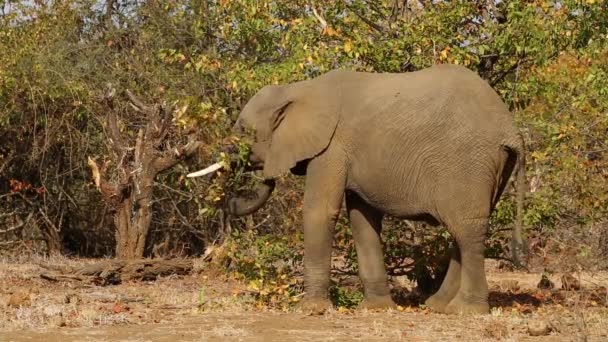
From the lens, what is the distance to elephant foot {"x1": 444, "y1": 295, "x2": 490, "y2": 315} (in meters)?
11.8

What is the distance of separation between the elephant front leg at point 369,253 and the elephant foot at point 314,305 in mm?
482

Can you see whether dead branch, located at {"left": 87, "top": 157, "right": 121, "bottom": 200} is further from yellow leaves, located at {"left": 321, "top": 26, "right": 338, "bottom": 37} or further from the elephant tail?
the elephant tail

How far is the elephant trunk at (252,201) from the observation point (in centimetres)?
1286

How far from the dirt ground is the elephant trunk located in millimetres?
1007

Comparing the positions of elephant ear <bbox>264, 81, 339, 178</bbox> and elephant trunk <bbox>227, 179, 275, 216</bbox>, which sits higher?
elephant ear <bbox>264, 81, 339, 178</bbox>

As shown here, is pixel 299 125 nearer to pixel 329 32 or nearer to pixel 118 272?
pixel 329 32

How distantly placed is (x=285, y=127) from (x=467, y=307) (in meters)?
2.73

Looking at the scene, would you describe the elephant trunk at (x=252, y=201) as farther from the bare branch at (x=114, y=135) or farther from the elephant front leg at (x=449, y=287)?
the bare branch at (x=114, y=135)

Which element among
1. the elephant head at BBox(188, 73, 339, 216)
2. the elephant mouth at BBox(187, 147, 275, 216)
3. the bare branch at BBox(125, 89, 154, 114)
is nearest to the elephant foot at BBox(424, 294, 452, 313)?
the elephant head at BBox(188, 73, 339, 216)

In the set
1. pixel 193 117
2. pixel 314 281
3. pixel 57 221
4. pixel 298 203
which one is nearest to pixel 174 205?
pixel 57 221

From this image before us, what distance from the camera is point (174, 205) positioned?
2078cm

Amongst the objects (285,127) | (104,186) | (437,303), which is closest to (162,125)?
(104,186)

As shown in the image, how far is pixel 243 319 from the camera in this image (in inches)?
452

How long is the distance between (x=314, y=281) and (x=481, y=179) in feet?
6.91
